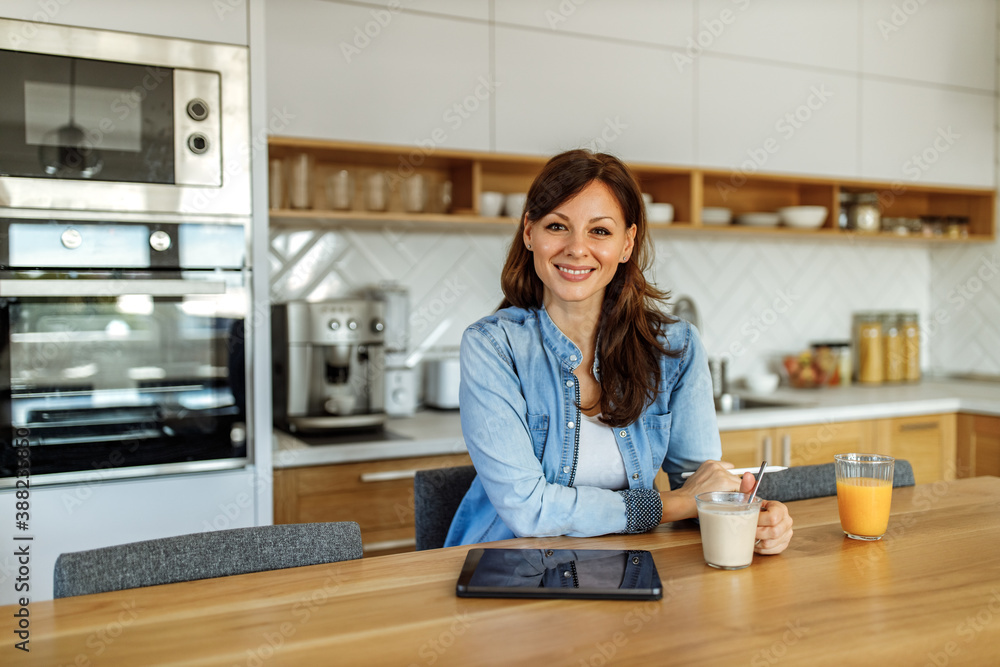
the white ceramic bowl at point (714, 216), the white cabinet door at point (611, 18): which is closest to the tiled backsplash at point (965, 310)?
the white ceramic bowl at point (714, 216)

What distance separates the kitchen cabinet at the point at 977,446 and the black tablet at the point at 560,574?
100 inches

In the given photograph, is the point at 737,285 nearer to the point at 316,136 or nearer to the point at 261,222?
the point at 316,136

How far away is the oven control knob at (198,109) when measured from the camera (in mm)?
1947

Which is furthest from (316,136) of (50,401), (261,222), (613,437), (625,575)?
(625,575)

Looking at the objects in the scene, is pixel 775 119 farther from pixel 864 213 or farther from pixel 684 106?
pixel 864 213

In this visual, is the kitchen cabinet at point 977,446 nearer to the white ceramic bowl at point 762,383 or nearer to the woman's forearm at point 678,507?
the white ceramic bowl at point 762,383

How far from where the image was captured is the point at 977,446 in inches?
121

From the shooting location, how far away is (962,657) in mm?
791

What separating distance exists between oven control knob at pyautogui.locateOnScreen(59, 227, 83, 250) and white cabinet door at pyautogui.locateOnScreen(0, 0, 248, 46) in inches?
18.2

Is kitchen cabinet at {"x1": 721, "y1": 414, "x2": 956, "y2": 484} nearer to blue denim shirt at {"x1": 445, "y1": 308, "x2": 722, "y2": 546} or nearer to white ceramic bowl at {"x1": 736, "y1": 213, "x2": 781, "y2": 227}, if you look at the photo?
white ceramic bowl at {"x1": 736, "y1": 213, "x2": 781, "y2": 227}

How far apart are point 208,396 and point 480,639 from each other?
1.39 meters

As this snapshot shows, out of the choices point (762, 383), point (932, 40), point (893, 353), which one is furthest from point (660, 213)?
point (932, 40)

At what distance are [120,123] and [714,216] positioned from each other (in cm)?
210

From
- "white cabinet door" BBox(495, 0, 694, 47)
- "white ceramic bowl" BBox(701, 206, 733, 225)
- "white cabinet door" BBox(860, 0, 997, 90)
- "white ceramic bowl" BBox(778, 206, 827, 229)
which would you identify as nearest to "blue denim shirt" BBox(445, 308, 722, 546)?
"white cabinet door" BBox(495, 0, 694, 47)
